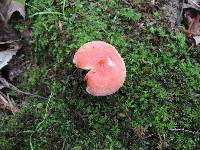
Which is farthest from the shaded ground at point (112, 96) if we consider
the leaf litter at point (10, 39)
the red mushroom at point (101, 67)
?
the red mushroom at point (101, 67)

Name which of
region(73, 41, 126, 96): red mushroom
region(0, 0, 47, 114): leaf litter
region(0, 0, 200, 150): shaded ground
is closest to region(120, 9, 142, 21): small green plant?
region(0, 0, 200, 150): shaded ground

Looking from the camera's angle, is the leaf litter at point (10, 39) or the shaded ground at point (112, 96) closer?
the shaded ground at point (112, 96)

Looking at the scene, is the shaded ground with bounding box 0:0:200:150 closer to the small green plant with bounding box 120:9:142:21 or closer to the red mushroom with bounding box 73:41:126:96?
the small green plant with bounding box 120:9:142:21

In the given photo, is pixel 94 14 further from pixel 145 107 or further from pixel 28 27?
pixel 145 107

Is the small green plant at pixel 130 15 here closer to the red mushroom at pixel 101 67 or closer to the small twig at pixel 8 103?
the red mushroom at pixel 101 67

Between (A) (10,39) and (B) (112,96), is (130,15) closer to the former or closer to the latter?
(B) (112,96)

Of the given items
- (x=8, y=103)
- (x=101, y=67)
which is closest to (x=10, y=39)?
(x=8, y=103)
